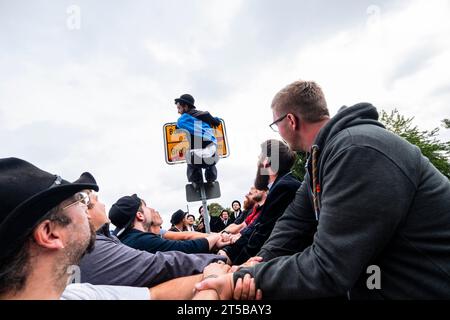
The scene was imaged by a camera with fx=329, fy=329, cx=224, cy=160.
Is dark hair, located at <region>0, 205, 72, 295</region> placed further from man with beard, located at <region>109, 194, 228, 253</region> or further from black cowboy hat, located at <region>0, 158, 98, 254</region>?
man with beard, located at <region>109, 194, 228, 253</region>

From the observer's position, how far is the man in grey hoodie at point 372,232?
4.94 ft

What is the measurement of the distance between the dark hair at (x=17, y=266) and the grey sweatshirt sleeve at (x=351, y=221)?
1.16 m

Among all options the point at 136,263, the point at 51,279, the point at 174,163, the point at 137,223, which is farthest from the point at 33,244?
the point at 174,163

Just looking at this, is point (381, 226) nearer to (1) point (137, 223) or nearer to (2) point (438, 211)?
(2) point (438, 211)

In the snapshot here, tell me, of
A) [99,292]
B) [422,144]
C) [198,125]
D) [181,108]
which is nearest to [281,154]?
[198,125]

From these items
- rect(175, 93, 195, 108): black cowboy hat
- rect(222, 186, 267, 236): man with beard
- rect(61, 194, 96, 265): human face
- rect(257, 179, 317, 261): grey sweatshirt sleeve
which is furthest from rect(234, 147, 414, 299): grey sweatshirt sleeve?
rect(175, 93, 195, 108): black cowboy hat

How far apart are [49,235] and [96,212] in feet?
5.36

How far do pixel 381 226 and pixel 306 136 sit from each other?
0.96m

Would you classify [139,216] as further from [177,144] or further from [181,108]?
[181,108]

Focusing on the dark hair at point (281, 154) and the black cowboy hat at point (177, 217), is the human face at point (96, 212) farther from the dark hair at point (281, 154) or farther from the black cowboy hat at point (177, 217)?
the black cowboy hat at point (177, 217)

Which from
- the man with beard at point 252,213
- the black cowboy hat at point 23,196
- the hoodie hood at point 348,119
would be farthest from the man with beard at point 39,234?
the man with beard at point 252,213

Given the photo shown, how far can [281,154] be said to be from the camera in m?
3.34

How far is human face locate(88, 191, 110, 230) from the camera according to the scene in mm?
2959

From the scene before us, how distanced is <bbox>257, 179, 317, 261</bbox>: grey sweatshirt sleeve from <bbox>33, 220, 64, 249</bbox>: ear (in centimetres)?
130
